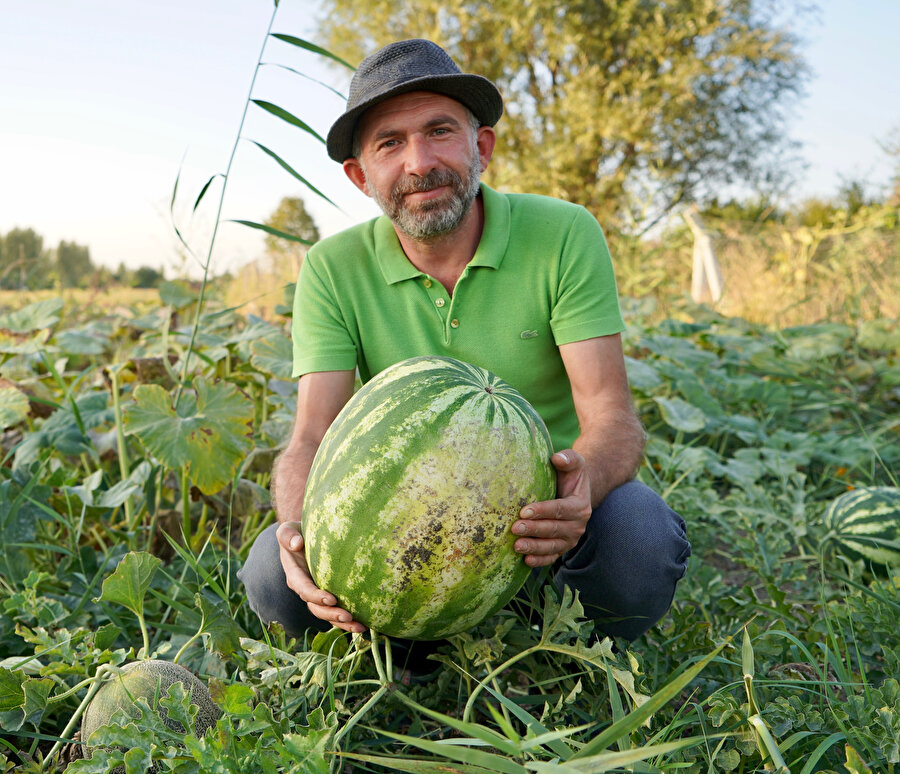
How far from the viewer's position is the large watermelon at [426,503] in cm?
129

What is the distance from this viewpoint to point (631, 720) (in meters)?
1.01

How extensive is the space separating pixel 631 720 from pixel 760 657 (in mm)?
789

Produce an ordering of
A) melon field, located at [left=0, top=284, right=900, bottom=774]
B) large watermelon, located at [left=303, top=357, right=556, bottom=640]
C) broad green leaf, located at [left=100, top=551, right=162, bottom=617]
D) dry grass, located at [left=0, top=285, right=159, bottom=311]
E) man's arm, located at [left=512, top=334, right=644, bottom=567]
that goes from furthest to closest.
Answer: dry grass, located at [left=0, top=285, right=159, bottom=311] → broad green leaf, located at [left=100, top=551, right=162, bottom=617] → man's arm, located at [left=512, top=334, right=644, bottom=567] → large watermelon, located at [left=303, top=357, right=556, bottom=640] → melon field, located at [left=0, top=284, right=900, bottom=774]

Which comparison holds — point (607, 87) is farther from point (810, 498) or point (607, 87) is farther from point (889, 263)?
point (810, 498)

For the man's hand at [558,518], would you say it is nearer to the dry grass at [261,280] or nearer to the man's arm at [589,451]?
the man's arm at [589,451]

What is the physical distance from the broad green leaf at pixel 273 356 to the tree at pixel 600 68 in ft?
41.8

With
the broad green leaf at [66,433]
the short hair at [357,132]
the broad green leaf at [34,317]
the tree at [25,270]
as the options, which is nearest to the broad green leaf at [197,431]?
the broad green leaf at [66,433]

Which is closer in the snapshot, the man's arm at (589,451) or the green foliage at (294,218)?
the man's arm at (589,451)

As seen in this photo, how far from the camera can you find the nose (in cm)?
207

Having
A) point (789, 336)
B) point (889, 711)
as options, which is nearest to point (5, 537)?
point (889, 711)

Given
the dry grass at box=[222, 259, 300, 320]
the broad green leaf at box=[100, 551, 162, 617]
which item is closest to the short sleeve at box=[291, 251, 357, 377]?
the broad green leaf at box=[100, 551, 162, 617]

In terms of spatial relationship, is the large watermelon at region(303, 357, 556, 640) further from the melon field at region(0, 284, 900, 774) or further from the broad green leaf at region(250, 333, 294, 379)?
the broad green leaf at region(250, 333, 294, 379)

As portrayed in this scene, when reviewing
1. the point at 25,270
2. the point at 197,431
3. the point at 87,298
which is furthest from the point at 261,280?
the point at 197,431

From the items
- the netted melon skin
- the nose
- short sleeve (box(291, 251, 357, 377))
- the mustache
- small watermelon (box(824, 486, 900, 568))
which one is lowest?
small watermelon (box(824, 486, 900, 568))
